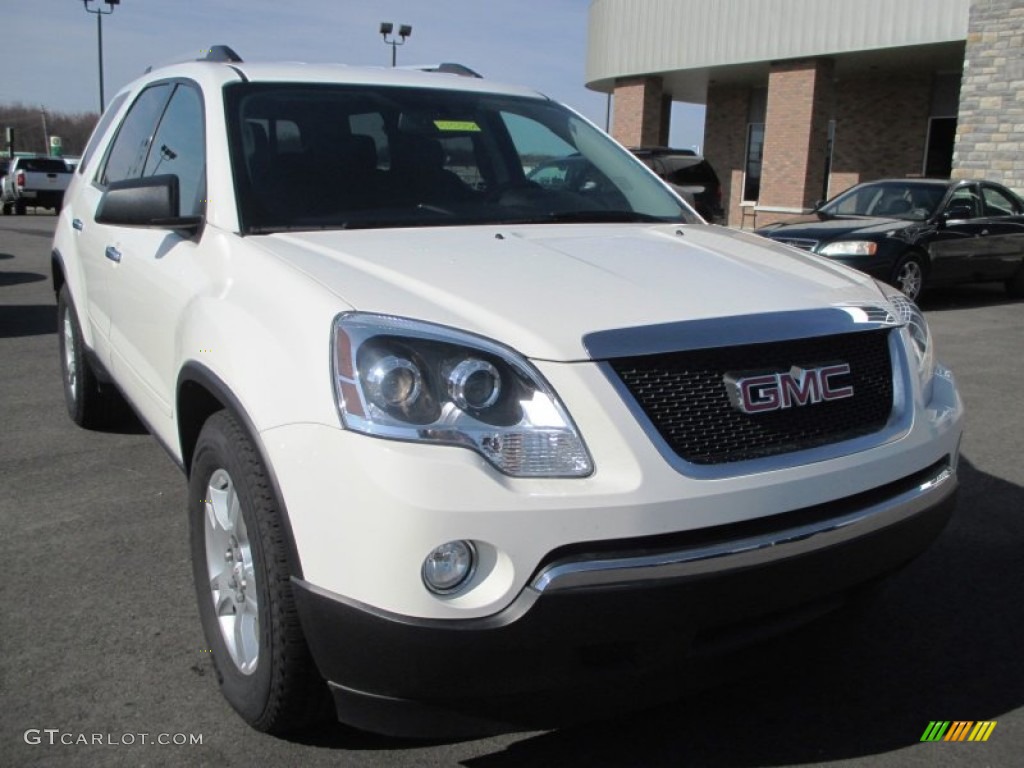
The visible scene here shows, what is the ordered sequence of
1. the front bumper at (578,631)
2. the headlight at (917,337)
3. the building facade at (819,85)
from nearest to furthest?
1. the front bumper at (578,631)
2. the headlight at (917,337)
3. the building facade at (819,85)

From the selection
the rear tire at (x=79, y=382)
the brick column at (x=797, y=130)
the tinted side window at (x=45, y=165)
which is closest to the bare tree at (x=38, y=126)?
the tinted side window at (x=45, y=165)

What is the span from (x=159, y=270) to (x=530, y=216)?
49.1 inches

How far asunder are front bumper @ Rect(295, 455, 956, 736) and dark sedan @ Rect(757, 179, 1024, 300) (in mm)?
8625

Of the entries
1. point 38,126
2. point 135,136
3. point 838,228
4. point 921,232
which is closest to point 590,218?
point 135,136

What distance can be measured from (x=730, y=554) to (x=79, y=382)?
402 centimetres

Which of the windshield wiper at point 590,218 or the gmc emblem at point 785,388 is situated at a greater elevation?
the windshield wiper at point 590,218

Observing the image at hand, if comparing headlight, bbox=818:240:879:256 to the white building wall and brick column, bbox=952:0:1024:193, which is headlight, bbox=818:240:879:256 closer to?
brick column, bbox=952:0:1024:193

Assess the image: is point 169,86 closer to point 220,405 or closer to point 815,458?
point 220,405

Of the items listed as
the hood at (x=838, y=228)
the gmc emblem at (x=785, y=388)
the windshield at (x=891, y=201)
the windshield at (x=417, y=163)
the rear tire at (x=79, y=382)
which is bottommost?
the rear tire at (x=79, y=382)

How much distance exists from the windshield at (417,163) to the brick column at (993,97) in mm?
15863

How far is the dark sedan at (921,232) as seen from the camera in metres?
10.6

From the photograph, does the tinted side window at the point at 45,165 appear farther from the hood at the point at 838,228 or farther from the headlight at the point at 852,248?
the headlight at the point at 852,248

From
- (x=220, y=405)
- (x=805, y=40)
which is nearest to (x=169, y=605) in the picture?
(x=220, y=405)

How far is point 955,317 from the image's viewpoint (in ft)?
35.9
